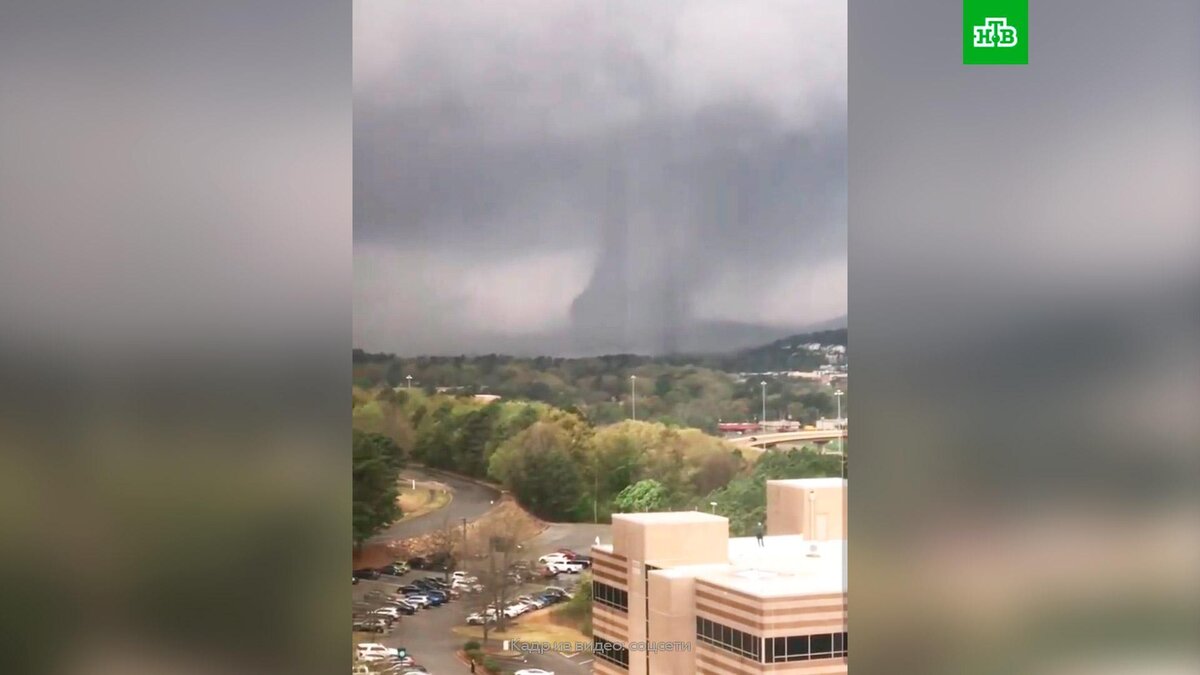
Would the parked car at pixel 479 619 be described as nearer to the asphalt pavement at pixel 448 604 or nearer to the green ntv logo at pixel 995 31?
the asphalt pavement at pixel 448 604

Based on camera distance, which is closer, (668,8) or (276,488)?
(276,488)

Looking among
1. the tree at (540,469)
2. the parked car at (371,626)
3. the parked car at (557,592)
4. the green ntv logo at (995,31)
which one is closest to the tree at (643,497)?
the tree at (540,469)

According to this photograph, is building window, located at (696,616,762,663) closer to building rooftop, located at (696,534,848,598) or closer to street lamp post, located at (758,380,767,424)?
building rooftop, located at (696,534,848,598)

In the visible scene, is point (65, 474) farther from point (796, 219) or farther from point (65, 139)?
point (796, 219)

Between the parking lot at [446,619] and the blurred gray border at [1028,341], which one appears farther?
the blurred gray border at [1028,341]

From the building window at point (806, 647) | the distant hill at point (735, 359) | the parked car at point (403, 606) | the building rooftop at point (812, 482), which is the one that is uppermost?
the distant hill at point (735, 359)

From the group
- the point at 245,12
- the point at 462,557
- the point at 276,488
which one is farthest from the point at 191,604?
the point at 245,12
